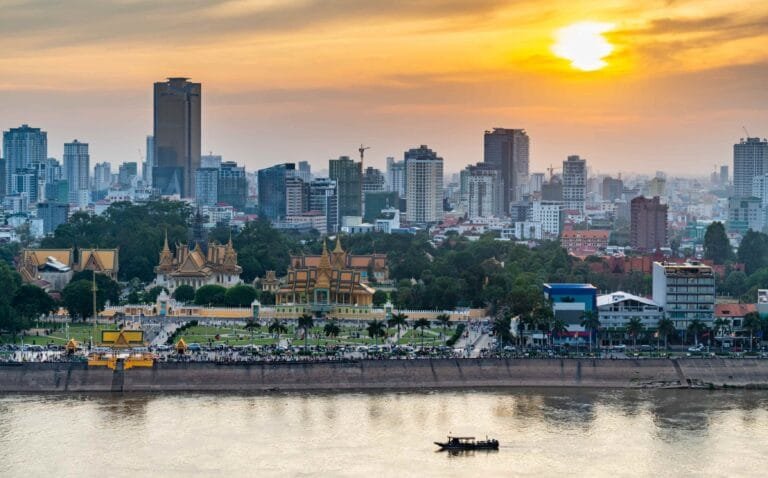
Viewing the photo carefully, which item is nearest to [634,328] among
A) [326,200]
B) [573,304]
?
[573,304]

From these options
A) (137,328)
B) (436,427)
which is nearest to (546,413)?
(436,427)

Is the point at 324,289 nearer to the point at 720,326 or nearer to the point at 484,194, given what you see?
the point at 720,326

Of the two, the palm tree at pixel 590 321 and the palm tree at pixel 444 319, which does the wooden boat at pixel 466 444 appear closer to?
the palm tree at pixel 590 321

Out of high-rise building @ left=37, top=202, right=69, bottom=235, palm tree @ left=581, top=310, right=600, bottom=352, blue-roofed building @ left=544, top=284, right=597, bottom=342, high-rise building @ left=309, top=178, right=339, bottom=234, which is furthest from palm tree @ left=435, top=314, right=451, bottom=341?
high-rise building @ left=37, top=202, right=69, bottom=235

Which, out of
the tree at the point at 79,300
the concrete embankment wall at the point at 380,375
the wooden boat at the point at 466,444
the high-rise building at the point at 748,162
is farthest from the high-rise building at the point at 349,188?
the wooden boat at the point at 466,444

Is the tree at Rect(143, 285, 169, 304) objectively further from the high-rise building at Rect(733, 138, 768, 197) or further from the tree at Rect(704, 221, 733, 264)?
the high-rise building at Rect(733, 138, 768, 197)

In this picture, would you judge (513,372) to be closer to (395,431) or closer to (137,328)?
(395,431)
